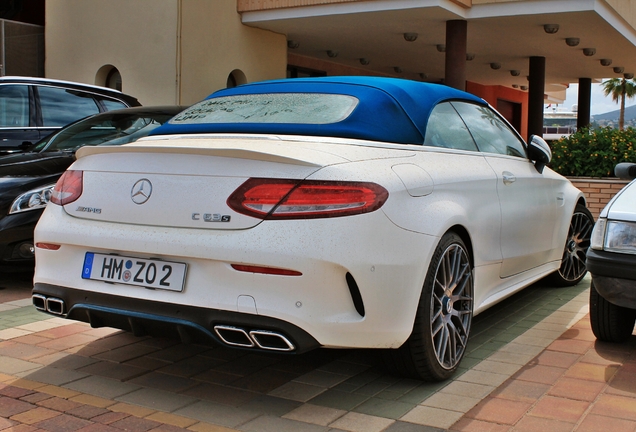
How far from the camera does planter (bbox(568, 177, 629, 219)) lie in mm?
10906

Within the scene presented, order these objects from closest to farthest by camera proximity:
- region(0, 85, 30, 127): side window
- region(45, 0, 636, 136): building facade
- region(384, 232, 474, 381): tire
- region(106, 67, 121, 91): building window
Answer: region(384, 232, 474, 381): tire < region(0, 85, 30, 127): side window < region(45, 0, 636, 136): building facade < region(106, 67, 121, 91): building window

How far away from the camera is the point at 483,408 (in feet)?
11.3

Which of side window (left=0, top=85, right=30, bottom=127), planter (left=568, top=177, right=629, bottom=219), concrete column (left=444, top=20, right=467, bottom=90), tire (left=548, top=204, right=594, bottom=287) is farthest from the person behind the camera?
concrete column (left=444, top=20, right=467, bottom=90)

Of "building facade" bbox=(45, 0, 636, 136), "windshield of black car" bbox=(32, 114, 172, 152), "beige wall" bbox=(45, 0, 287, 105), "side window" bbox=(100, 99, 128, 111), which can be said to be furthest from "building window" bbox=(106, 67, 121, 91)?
"windshield of black car" bbox=(32, 114, 172, 152)

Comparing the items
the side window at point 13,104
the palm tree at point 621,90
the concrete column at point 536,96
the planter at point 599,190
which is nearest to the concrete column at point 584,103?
the concrete column at point 536,96

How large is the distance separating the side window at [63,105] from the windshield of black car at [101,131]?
101 centimetres

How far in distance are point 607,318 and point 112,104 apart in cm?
609

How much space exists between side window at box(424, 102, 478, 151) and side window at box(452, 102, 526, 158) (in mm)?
106

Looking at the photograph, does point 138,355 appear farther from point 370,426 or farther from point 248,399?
point 370,426

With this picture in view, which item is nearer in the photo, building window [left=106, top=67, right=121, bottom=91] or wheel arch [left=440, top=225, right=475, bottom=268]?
wheel arch [left=440, top=225, right=475, bottom=268]

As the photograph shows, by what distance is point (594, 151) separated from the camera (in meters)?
11.5

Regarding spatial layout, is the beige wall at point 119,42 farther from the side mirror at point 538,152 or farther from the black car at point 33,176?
the side mirror at point 538,152

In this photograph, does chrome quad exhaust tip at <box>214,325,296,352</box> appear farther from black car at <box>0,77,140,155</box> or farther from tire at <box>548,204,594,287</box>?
black car at <box>0,77,140,155</box>

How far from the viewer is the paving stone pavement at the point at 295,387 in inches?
128
